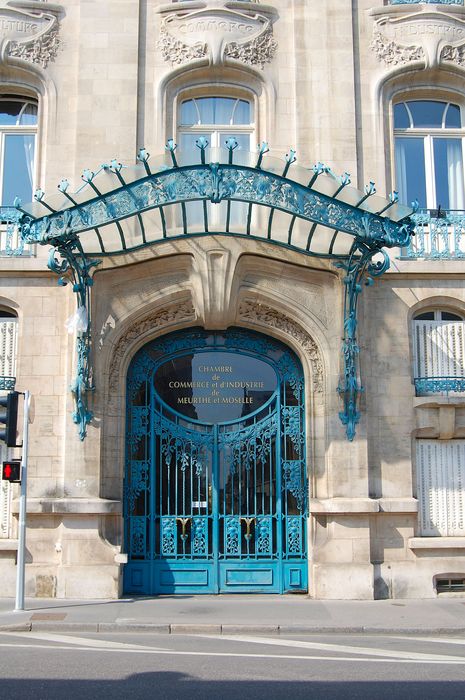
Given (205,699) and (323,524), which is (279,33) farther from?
(205,699)

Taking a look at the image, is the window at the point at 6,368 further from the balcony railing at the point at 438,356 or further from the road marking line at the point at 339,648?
the balcony railing at the point at 438,356

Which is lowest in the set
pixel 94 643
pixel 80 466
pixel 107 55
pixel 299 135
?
pixel 94 643

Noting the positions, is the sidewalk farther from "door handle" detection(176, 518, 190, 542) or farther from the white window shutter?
the white window shutter

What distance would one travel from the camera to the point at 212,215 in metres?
13.6

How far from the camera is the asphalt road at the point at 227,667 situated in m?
Answer: 6.90

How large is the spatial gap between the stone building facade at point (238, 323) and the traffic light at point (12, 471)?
1.28 meters

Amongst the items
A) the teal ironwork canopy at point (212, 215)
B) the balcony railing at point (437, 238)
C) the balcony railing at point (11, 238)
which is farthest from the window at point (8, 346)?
the balcony railing at point (437, 238)

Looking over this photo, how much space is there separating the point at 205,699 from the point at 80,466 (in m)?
6.96

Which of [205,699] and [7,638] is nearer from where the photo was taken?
[205,699]

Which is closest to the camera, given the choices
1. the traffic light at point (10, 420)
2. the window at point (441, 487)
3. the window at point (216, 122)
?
the traffic light at point (10, 420)

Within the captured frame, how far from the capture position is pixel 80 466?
13195mm

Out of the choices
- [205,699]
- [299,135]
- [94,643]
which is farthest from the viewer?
[299,135]

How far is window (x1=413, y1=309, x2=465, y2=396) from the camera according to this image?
1398 cm

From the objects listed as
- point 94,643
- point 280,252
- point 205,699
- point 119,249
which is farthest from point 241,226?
point 205,699
